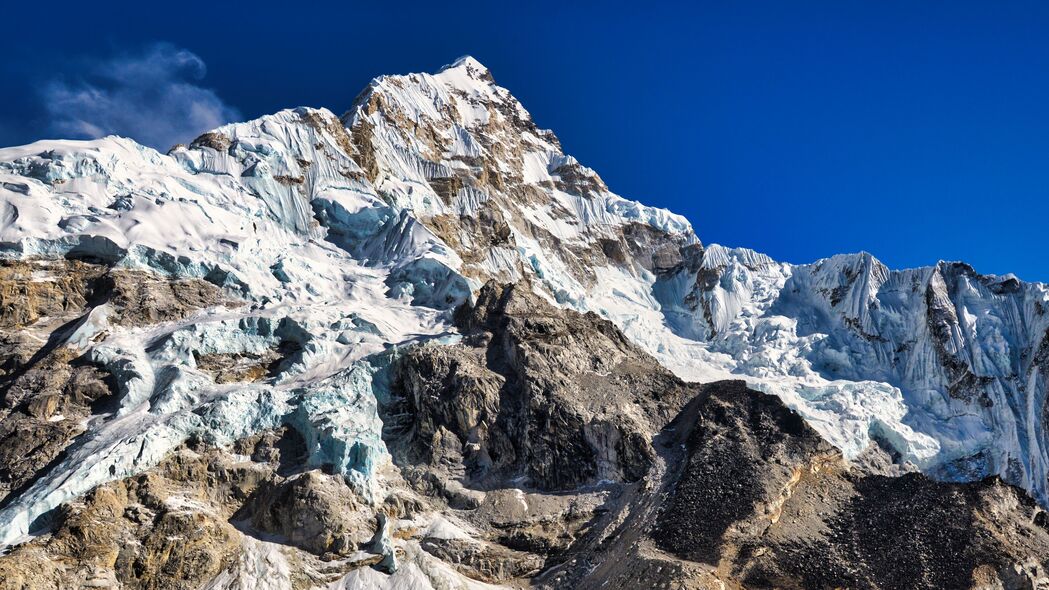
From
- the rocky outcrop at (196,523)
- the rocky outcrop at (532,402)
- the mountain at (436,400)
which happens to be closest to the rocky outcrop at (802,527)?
the mountain at (436,400)

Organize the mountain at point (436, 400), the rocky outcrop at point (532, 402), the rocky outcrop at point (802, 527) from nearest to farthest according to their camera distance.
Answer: the rocky outcrop at point (802, 527), the mountain at point (436, 400), the rocky outcrop at point (532, 402)

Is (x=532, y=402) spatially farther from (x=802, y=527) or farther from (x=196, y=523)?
(x=196, y=523)

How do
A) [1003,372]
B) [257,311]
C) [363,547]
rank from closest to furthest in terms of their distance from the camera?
[363,547]
[257,311]
[1003,372]

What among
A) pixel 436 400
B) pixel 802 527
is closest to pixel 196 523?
pixel 436 400

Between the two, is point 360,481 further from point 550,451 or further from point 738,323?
point 738,323

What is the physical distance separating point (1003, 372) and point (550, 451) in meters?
49.5

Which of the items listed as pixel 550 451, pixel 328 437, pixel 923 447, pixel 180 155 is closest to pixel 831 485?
pixel 550 451

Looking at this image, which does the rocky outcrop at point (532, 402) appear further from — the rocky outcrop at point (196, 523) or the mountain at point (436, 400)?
the rocky outcrop at point (196, 523)

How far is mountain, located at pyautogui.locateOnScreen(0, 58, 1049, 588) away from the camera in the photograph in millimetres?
42625

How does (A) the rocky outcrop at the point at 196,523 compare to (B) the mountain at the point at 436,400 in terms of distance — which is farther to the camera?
(B) the mountain at the point at 436,400

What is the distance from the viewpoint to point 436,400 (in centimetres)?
5606

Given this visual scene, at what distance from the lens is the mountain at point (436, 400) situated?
4262cm

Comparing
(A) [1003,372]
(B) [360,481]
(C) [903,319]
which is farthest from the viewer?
(C) [903,319]

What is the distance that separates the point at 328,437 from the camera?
50156 mm
